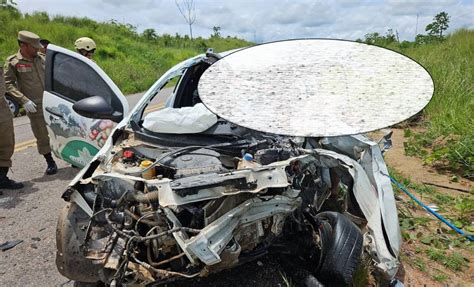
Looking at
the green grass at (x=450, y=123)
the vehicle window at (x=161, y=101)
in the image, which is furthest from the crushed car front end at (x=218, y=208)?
the green grass at (x=450, y=123)

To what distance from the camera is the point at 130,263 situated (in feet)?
6.73

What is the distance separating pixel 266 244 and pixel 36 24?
71.9 ft

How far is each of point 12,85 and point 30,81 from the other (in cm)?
22

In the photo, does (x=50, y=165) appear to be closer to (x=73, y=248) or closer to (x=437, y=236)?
(x=73, y=248)

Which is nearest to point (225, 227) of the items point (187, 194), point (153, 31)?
point (187, 194)

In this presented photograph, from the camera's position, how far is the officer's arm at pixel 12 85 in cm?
480

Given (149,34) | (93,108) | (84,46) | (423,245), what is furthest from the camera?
(149,34)

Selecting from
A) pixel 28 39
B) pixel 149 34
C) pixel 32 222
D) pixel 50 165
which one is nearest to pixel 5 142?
pixel 50 165

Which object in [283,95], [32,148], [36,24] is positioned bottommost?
[32,148]

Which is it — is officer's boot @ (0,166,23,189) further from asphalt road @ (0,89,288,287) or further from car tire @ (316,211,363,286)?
car tire @ (316,211,363,286)

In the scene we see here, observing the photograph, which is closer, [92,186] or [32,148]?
[92,186]

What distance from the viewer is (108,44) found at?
21.6 meters

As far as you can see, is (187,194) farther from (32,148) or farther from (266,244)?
(32,148)

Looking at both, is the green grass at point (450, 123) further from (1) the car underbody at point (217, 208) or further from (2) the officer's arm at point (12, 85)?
(2) the officer's arm at point (12, 85)
